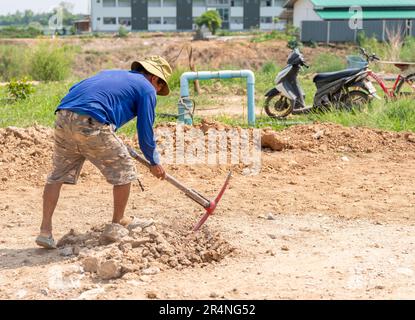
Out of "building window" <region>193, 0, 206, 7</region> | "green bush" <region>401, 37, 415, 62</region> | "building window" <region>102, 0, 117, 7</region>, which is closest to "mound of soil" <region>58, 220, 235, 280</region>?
"green bush" <region>401, 37, 415, 62</region>

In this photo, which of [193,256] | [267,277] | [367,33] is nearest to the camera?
[267,277]

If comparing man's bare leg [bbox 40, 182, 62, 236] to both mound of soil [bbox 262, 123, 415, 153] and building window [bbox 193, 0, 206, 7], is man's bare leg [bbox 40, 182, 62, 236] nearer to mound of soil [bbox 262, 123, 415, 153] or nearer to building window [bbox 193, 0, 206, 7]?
mound of soil [bbox 262, 123, 415, 153]

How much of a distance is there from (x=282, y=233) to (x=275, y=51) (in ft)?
103

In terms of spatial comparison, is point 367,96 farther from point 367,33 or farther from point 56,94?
point 367,33

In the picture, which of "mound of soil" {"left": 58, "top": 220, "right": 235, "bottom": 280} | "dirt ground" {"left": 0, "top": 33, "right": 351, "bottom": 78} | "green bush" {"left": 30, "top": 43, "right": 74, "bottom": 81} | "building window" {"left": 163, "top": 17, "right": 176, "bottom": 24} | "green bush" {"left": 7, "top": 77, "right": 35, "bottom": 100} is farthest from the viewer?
"building window" {"left": 163, "top": 17, "right": 176, "bottom": 24}

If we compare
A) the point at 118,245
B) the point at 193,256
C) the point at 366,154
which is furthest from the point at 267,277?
the point at 366,154

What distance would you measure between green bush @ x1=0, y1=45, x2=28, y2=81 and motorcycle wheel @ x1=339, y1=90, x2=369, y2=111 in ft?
47.8

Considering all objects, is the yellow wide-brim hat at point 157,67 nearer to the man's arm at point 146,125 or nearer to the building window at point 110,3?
the man's arm at point 146,125

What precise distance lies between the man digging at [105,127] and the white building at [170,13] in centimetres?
6587

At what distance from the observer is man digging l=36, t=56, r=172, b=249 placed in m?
4.89

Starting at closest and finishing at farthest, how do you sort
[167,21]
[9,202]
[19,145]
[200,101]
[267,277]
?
1. [267,277]
2. [9,202]
3. [19,145]
4. [200,101]
5. [167,21]

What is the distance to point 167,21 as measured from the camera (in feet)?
234

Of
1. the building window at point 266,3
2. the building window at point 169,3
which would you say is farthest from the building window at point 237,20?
the building window at point 169,3

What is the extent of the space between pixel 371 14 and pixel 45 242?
38.4m
